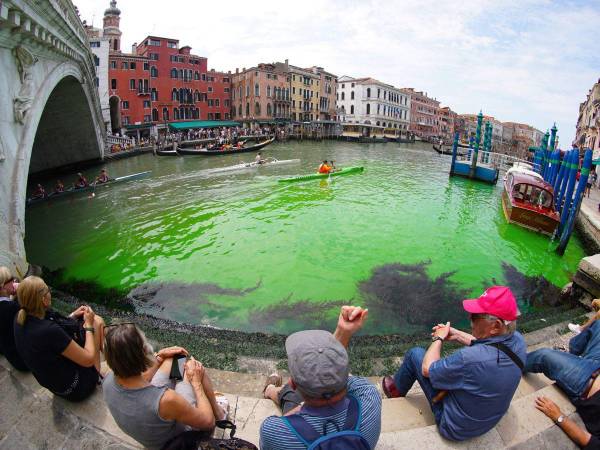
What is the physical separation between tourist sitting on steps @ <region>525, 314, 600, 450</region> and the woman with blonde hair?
144 inches

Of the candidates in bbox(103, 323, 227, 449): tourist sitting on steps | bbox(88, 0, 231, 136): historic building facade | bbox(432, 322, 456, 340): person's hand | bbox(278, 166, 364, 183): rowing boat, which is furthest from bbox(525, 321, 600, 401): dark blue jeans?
bbox(88, 0, 231, 136): historic building facade

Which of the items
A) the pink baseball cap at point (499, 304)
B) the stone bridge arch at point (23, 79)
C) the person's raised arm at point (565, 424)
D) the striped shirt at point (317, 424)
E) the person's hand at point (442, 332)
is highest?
the stone bridge arch at point (23, 79)

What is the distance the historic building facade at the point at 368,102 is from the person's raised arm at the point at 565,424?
7363 cm

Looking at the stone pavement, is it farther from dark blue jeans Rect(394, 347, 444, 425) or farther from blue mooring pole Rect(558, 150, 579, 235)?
blue mooring pole Rect(558, 150, 579, 235)

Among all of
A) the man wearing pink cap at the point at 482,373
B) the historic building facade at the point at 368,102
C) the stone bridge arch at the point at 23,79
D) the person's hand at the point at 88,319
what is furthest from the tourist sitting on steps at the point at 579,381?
the historic building facade at the point at 368,102

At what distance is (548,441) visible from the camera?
8.51 ft

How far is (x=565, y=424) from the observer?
2650mm

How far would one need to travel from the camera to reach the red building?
40.8m

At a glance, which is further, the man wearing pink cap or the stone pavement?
the stone pavement

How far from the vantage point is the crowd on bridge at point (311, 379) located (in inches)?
66.4

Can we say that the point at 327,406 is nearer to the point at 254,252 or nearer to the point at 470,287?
the point at 470,287

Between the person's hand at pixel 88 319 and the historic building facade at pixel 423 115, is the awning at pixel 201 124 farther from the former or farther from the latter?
the historic building facade at pixel 423 115

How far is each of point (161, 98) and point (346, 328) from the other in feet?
158

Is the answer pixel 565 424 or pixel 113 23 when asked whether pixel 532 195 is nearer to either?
pixel 565 424
